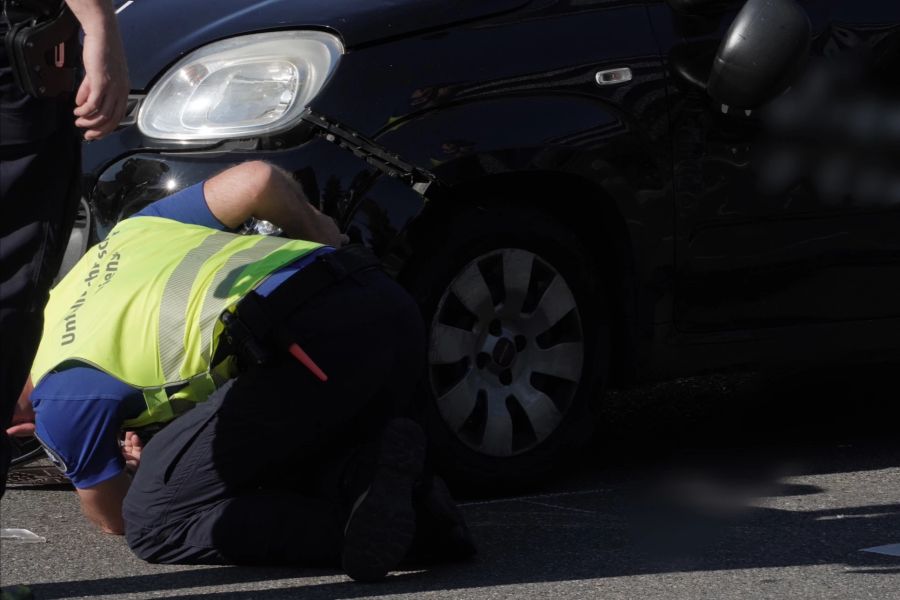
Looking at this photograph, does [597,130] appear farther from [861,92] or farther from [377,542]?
[377,542]

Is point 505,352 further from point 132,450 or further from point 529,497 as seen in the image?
point 132,450

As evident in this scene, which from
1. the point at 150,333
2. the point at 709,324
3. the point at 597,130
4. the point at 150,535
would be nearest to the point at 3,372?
the point at 150,333

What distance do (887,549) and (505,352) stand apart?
1.08 m

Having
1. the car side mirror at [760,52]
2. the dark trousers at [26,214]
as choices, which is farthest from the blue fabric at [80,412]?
the car side mirror at [760,52]

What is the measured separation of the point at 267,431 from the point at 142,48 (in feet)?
3.96

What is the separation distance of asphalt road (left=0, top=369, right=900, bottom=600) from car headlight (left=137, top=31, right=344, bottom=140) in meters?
1.04

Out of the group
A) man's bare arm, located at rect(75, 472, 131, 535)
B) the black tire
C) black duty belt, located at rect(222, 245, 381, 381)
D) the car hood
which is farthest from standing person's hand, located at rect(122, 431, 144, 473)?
the car hood

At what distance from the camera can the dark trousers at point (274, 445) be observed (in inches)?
156

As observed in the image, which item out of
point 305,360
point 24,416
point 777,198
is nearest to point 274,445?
point 305,360

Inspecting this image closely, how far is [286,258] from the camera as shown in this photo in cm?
401

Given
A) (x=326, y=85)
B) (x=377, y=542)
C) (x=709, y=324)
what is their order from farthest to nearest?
(x=709, y=324) < (x=326, y=85) < (x=377, y=542)

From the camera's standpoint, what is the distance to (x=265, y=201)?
13.6 feet

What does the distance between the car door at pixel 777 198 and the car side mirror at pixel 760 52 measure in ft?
0.27

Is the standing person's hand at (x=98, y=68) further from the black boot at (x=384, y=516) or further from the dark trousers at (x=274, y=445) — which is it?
the black boot at (x=384, y=516)
